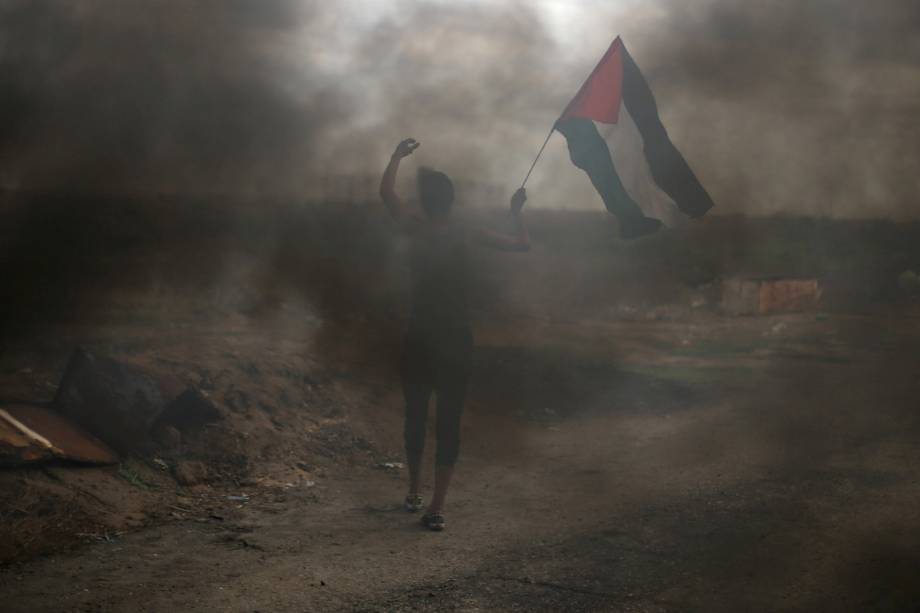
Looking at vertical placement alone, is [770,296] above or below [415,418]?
above

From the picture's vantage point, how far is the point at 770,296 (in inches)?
760

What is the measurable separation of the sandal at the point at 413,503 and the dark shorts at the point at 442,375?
377mm

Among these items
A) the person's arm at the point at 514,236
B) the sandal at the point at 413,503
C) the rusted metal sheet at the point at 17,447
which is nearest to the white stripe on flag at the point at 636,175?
the person's arm at the point at 514,236

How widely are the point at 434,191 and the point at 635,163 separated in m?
1.90

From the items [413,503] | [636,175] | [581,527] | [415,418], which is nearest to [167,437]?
[413,503]

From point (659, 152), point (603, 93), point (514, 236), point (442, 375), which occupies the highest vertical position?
point (603, 93)

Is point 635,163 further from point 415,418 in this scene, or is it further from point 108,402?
point 108,402

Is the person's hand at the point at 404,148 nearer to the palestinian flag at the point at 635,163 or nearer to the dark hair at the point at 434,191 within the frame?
the dark hair at the point at 434,191

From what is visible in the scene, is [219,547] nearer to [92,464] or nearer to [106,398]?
[92,464]

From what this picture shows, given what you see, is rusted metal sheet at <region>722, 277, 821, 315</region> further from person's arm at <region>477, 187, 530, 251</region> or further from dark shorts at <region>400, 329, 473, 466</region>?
dark shorts at <region>400, 329, 473, 466</region>

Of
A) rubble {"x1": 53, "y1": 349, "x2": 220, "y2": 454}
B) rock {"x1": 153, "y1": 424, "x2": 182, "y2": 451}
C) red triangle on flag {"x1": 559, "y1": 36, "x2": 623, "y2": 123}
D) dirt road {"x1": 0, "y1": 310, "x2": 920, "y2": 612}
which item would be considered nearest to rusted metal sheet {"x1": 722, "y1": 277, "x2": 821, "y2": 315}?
dirt road {"x1": 0, "y1": 310, "x2": 920, "y2": 612}

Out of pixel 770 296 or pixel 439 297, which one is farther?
pixel 770 296

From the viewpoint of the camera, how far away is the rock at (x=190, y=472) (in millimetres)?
5273

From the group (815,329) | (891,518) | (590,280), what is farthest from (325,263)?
(891,518)
